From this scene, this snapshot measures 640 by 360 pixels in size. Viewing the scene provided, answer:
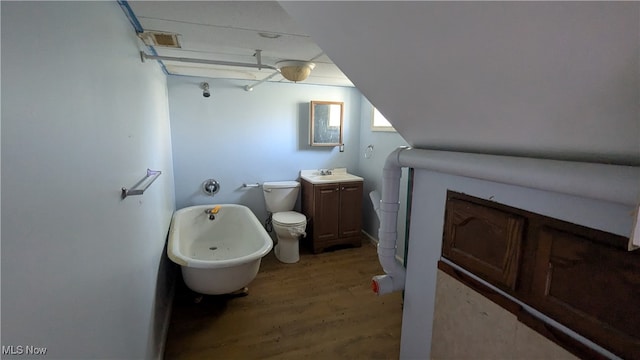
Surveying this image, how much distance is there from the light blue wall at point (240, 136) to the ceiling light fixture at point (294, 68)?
1.20 metres

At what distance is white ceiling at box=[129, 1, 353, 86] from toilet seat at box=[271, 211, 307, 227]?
1.62 metres

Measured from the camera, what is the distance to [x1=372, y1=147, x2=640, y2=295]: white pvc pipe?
602 millimetres

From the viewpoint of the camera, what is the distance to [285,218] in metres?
3.26

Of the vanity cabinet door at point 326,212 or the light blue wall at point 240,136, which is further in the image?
the vanity cabinet door at point 326,212

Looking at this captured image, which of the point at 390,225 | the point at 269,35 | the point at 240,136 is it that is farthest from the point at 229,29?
the point at 240,136

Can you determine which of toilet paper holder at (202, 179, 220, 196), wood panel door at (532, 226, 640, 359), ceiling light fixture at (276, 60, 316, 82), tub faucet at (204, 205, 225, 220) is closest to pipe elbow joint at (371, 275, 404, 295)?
wood panel door at (532, 226, 640, 359)

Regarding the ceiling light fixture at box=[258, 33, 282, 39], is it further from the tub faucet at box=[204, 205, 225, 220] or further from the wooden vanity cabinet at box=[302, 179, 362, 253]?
the tub faucet at box=[204, 205, 225, 220]

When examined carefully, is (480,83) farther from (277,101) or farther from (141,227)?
(277,101)

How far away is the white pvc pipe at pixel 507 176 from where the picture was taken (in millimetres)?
602

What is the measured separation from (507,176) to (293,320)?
6.51 feet

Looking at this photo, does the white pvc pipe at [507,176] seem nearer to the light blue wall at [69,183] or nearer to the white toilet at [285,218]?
the light blue wall at [69,183]

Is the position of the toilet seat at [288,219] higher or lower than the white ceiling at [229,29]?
lower

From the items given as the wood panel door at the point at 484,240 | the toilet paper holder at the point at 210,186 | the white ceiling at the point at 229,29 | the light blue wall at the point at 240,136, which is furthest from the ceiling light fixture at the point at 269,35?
the toilet paper holder at the point at 210,186

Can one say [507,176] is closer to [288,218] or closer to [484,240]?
[484,240]
